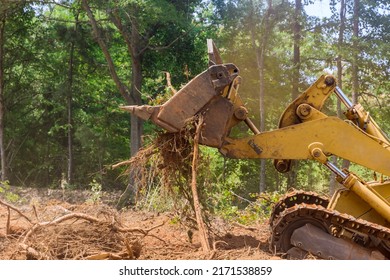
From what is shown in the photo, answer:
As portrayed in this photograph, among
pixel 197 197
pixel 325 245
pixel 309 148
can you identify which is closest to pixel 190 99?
pixel 197 197

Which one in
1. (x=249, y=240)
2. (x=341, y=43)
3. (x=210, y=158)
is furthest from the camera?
(x=341, y=43)

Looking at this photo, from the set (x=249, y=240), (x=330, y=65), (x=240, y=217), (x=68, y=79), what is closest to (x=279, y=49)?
(x=330, y=65)

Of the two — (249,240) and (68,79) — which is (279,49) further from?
(249,240)

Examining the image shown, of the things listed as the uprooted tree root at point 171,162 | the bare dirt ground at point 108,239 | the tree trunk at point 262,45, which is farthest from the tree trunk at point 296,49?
the uprooted tree root at point 171,162

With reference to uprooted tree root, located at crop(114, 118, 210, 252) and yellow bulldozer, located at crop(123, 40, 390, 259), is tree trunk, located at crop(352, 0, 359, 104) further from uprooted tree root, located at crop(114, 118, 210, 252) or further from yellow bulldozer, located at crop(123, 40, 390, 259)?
uprooted tree root, located at crop(114, 118, 210, 252)

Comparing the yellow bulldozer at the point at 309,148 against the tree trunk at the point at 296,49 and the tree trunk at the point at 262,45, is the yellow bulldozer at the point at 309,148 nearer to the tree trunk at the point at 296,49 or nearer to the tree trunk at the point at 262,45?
the tree trunk at the point at 296,49

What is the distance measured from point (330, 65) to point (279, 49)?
564cm

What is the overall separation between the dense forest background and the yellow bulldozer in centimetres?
1160

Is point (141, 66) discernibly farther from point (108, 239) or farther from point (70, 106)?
point (108, 239)

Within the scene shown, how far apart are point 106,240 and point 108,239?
0.04 meters

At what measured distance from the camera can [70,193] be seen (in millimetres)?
20750

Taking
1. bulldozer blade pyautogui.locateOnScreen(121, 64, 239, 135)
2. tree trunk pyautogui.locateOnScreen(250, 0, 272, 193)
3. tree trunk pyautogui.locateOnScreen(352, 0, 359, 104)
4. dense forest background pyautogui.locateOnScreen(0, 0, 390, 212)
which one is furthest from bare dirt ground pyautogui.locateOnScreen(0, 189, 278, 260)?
tree trunk pyautogui.locateOnScreen(250, 0, 272, 193)

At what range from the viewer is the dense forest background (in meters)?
22.6

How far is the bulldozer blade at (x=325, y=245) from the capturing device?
677 cm
